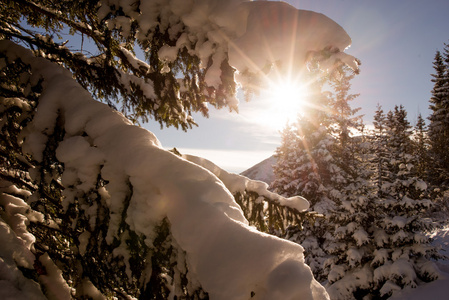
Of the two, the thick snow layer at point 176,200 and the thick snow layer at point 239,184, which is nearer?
A: the thick snow layer at point 176,200

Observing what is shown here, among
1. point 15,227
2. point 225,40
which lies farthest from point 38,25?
point 225,40

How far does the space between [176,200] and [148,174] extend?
0.32 m

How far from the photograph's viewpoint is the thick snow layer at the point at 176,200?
1111 mm

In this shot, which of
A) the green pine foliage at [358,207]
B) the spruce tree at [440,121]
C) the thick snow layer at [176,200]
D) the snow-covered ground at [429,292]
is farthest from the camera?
the spruce tree at [440,121]

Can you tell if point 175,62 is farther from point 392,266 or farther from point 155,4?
point 392,266

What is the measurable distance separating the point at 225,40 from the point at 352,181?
1389 centimetres

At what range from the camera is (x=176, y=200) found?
1482 mm

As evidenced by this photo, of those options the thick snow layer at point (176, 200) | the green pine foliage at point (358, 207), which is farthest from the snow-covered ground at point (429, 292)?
the thick snow layer at point (176, 200)

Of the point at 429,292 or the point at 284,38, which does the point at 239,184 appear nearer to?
the point at 284,38

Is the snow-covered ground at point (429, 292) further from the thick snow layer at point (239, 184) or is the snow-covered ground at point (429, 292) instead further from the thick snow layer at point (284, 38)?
the thick snow layer at point (284, 38)

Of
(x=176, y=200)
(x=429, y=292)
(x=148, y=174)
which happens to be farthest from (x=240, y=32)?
(x=429, y=292)

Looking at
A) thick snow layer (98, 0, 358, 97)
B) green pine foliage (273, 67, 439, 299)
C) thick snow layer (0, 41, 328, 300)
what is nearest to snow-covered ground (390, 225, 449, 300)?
green pine foliage (273, 67, 439, 299)

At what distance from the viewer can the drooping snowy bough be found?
1219 mm

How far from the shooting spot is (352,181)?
13.9 m
